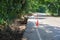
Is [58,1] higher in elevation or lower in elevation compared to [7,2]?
lower

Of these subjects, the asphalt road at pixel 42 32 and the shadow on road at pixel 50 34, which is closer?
the shadow on road at pixel 50 34

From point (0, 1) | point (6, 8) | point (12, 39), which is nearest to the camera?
point (0, 1)

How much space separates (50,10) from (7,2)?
51476 millimetres

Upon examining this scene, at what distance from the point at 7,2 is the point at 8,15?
0.91m

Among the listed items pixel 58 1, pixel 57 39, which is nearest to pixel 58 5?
pixel 58 1

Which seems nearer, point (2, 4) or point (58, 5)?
point (2, 4)

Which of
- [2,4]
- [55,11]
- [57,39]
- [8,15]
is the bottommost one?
[55,11]

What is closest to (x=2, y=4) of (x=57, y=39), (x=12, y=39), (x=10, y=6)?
(x=10, y=6)

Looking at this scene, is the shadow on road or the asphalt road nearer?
the shadow on road

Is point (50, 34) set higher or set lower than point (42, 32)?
higher

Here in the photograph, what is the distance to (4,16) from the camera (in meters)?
10.4

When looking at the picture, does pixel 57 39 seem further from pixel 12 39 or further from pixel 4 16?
pixel 4 16

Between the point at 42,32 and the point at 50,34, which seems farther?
the point at 42,32

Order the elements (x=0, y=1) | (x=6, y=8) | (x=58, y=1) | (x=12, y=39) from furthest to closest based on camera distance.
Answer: (x=58, y=1) < (x=12, y=39) < (x=6, y=8) < (x=0, y=1)
